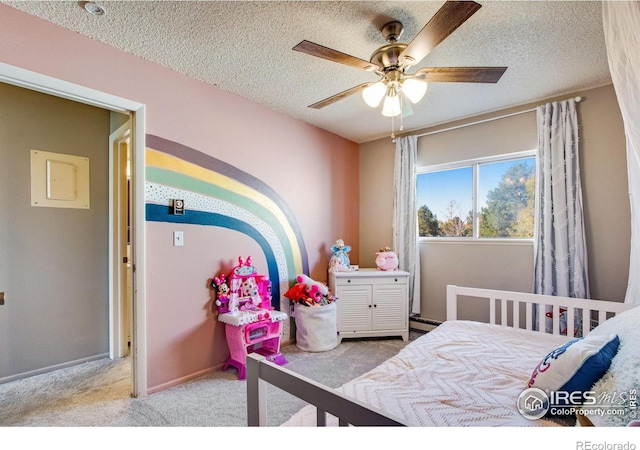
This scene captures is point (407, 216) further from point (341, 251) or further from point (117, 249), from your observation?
point (117, 249)

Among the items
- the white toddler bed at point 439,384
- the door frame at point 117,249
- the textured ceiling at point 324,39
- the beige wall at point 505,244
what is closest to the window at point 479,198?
the beige wall at point 505,244

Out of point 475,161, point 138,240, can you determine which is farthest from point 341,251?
point 138,240

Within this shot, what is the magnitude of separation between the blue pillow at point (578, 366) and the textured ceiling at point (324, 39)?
1533 mm

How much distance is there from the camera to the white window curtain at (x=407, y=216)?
3.55 m

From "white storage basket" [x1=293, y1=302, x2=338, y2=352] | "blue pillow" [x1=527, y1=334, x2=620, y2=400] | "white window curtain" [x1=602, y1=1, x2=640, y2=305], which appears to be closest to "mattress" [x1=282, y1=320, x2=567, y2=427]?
"blue pillow" [x1=527, y1=334, x2=620, y2=400]

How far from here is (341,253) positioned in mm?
3545

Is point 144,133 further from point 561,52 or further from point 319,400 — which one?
point 561,52

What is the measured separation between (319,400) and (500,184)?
3.05 m

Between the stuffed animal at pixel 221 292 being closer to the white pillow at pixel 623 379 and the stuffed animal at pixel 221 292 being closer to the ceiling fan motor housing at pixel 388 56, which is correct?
the ceiling fan motor housing at pixel 388 56

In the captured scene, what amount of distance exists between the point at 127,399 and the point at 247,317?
918 millimetres

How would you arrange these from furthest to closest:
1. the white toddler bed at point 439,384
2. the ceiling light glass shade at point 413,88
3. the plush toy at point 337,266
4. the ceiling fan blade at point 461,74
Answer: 1. the plush toy at point 337,266
2. the ceiling light glass shade at point 413,88
3. the ceiling fan blade at point 461,74
4. the white toddler bed at point 439,384

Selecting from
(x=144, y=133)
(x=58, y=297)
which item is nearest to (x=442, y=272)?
(x=144, y=133)

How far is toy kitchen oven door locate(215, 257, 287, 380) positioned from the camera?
249cm

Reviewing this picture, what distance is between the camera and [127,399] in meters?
2.11
